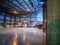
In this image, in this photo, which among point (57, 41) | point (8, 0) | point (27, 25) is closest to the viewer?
point (57, 41)

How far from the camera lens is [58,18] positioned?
1.36m

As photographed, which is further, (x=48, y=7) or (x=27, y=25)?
(x=27, y=25)

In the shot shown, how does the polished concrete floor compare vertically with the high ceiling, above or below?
below

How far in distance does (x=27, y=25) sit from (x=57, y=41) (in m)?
21.8

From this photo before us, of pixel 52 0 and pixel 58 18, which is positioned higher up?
pixel 52 0

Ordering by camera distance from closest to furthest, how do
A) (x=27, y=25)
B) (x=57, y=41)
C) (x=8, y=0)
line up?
1. (x=57, y=41)
2. (x=8, y=0)
3. (x=27, y=25)

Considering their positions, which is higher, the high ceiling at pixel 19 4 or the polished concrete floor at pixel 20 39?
the high ceiling at pixel 19 4

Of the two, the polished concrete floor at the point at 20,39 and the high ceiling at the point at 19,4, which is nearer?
the polished concrete floor at the point at 20,39

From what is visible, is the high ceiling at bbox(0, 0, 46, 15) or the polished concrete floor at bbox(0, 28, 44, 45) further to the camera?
the high ceiling at bbox(0, 0, 46, 15)

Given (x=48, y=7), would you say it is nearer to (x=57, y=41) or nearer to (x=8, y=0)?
(x=57, y=41)

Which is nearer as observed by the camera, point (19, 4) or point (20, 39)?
point (20, 39)

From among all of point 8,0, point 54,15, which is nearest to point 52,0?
point 54,15

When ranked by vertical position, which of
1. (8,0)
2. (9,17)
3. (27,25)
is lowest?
(27,25)

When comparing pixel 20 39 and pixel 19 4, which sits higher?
pixel 19 4
